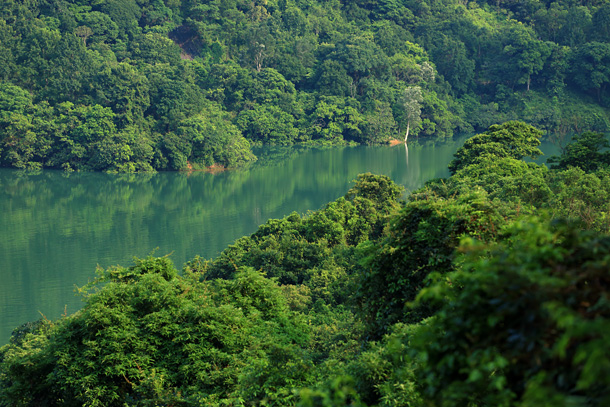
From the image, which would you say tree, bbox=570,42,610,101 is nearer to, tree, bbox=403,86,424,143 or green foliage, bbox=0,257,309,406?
tree, bbox=403,86,424,143

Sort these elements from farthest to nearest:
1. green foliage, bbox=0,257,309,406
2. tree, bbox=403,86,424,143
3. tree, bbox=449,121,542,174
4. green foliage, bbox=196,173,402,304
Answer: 1. tree, bbox=403,86,424,143
2. tree, bbox=449,121,542,174
3. green foliage, bbox=196,173,402,304
4. green foliage, bbox=0,257,309,406

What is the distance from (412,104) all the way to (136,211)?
97.3ft

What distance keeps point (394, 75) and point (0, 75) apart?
3318 cm

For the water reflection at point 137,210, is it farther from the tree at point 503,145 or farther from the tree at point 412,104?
the tree at point 503,145

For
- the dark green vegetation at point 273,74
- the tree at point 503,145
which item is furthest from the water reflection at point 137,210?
the tree at point 503,145

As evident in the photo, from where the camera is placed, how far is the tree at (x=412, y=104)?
170 ft

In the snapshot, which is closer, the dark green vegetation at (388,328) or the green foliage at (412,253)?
the dark green vegetation at (388,328)

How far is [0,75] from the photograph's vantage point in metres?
42.7

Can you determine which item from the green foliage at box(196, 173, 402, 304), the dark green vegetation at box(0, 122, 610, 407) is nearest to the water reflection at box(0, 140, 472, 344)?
the green foliage at box(196, 173, 402, 304)

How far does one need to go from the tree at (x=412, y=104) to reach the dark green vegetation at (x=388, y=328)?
37.8 metres

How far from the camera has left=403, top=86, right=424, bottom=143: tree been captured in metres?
51.8

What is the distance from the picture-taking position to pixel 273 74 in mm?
53000

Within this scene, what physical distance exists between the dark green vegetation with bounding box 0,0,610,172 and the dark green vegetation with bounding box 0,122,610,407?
2905 cm

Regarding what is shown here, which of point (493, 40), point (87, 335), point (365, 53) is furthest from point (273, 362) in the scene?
point (493, 40)
